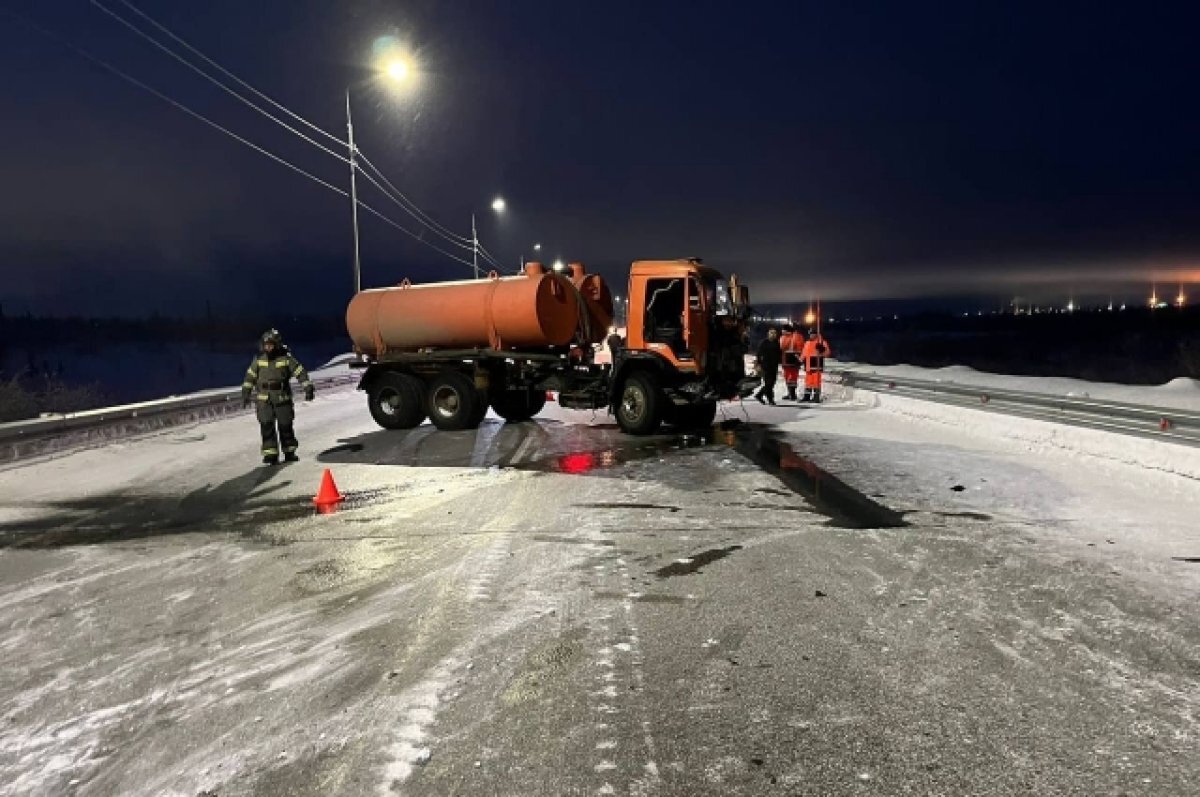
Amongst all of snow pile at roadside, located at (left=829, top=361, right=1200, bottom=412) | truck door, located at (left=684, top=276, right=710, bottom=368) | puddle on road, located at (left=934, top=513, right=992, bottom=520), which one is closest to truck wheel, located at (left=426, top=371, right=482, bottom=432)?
truck door, located at (left=684, top=276, right=710, bottom=368)

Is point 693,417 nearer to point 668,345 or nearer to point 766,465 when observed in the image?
point 668,345

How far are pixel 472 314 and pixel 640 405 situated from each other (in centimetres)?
340

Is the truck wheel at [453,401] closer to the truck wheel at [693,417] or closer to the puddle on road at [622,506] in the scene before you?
the truck wheel at [693,417]

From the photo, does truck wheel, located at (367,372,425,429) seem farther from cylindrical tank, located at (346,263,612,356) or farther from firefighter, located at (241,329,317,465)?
firefighter, located at (241,329,317,465)

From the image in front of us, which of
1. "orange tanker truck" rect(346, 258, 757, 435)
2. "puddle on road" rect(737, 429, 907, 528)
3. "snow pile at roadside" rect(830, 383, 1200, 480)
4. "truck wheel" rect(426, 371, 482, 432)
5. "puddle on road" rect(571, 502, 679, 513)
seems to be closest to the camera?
"puddle on road" rect(737, 429, 907, 528)

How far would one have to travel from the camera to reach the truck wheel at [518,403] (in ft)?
44.8

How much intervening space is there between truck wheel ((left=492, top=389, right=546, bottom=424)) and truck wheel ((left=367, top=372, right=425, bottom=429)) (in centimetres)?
146

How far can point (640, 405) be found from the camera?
12.2 m

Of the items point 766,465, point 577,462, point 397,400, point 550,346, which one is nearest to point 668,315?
point 550,346

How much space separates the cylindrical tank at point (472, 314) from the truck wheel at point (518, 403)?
1.24m

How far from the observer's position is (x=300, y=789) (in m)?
2.84

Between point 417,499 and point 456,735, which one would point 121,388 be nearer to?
point 417,499

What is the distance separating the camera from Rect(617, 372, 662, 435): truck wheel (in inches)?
473

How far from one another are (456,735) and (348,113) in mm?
21484
